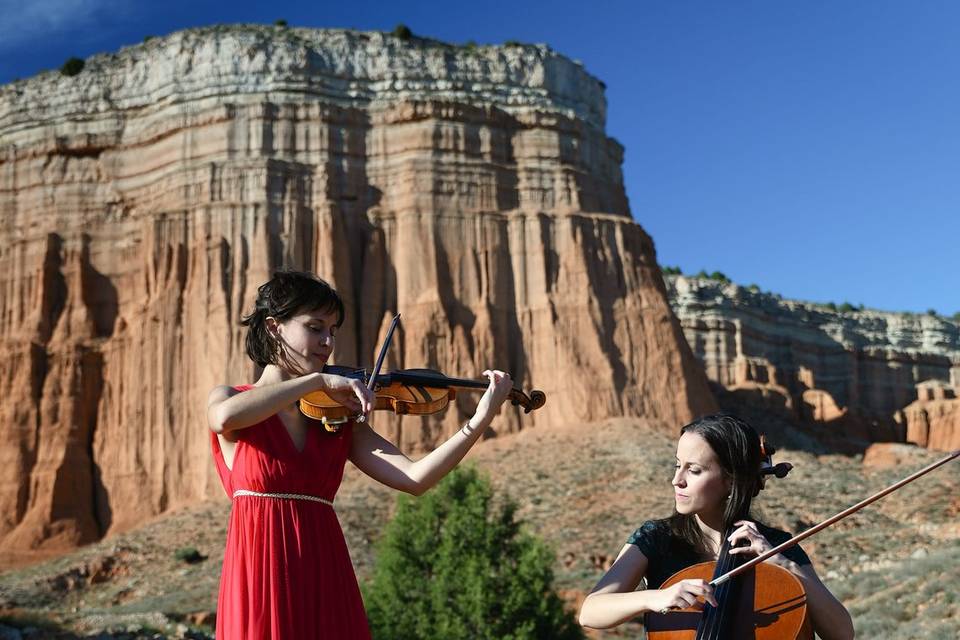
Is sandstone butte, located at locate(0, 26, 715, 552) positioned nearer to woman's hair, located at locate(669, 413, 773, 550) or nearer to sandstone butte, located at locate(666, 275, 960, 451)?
sandstone butte, located at locate(666, 275, 960, 451)

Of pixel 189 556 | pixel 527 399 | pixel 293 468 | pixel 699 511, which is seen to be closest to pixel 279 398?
pixel 293 468

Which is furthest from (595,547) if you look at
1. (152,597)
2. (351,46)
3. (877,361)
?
(877,361)

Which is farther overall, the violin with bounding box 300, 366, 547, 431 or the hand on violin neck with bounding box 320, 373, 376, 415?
the violin with bounding box 300, 366, 547, 431

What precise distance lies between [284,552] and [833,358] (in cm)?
8153

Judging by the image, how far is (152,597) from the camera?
31.1 meters

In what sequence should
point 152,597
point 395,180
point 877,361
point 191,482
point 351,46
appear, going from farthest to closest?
point 877,361 → point 351,46 → point 395,180 → point 191,482 → point 152,597

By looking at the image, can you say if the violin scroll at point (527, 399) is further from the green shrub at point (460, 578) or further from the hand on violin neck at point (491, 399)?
the green shrub at point (460, 578)

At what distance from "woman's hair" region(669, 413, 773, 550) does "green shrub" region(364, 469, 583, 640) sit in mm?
17389

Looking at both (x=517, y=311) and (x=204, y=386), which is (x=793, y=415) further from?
(x=204, y=386)

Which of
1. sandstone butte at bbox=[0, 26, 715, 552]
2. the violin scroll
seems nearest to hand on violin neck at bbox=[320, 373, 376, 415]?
the violin scroll

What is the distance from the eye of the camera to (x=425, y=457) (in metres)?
4.65

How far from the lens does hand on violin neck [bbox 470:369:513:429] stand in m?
4.64

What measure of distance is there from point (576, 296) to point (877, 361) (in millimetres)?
48093

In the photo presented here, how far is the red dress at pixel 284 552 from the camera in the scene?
4531 mm
